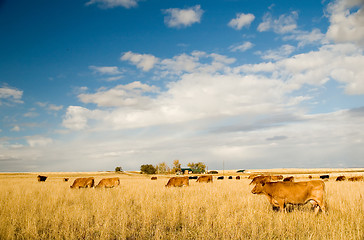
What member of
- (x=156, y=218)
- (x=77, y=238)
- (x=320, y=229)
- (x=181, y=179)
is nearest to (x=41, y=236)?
(x=77, y=238)

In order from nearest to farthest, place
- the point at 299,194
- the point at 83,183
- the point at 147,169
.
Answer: the point at 299,194 < the point at 83,183 < the point at 147,169

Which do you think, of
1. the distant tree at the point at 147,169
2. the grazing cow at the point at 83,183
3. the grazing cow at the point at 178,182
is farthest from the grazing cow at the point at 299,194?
the distant tree at the point at 147,169

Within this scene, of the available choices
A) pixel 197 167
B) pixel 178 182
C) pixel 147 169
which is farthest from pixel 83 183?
pixel 197 167

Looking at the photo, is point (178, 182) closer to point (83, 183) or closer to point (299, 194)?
point (83, 183)

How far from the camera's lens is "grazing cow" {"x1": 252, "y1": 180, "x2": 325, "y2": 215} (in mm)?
8383

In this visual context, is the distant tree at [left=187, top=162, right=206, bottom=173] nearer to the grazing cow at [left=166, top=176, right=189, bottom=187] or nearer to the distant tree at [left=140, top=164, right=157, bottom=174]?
the distant tree at [left=140, top=164, right=157, bottom=174]

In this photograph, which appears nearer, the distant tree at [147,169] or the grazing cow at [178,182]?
the grazing cow at [178,182]

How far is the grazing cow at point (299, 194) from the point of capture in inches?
330

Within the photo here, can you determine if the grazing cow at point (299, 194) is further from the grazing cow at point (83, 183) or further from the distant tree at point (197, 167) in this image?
the distant tree at point (197, 167)

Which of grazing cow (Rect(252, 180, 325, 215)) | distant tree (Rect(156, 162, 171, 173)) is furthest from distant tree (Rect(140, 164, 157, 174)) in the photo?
grazing cow (Rect(252, 180, 325, 215))

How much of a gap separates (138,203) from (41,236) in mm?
4972

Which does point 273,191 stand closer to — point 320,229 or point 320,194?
point 320,194

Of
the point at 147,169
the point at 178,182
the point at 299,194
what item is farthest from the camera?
the point at 147,169

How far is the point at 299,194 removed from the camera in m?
8.52
